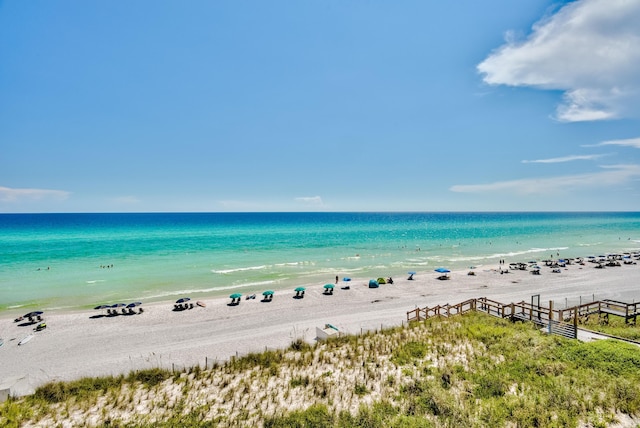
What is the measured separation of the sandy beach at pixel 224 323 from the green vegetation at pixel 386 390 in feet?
9.08

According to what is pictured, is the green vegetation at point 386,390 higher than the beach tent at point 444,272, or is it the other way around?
the green vegetation at point 386,390

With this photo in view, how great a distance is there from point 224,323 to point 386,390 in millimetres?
16259

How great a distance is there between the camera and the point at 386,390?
11.6m

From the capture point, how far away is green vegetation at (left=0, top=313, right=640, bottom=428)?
9562mm

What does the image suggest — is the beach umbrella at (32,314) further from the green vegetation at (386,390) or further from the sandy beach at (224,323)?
the green vegetation at (386,390)

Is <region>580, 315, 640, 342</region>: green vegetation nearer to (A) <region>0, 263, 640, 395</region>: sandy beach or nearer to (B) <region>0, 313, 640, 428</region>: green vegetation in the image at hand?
(B) <region>0, 313, 640, 428</region>: green vegetation

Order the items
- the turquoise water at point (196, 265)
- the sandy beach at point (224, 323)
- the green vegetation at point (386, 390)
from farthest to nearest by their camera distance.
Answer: the turquoise water at point (196, 265)
the sandy beach at point (224, 323)
the green vegetation at point (386, 390)

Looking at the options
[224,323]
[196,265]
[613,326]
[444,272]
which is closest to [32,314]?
[224,323]

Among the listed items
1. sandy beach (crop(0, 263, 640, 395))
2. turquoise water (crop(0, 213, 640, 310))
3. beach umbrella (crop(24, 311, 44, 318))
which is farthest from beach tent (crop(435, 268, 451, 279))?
beach umbrella (crop(24, 311, 44, 318))

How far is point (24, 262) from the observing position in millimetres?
51875

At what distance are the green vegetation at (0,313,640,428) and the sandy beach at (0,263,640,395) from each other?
109 inches

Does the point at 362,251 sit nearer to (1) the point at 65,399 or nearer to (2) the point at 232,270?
(2) the point at 232,270

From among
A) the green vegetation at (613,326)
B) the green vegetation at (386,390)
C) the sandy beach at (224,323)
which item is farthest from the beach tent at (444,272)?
the green vegetation at (386,390)

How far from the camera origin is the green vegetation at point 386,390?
9.56m
